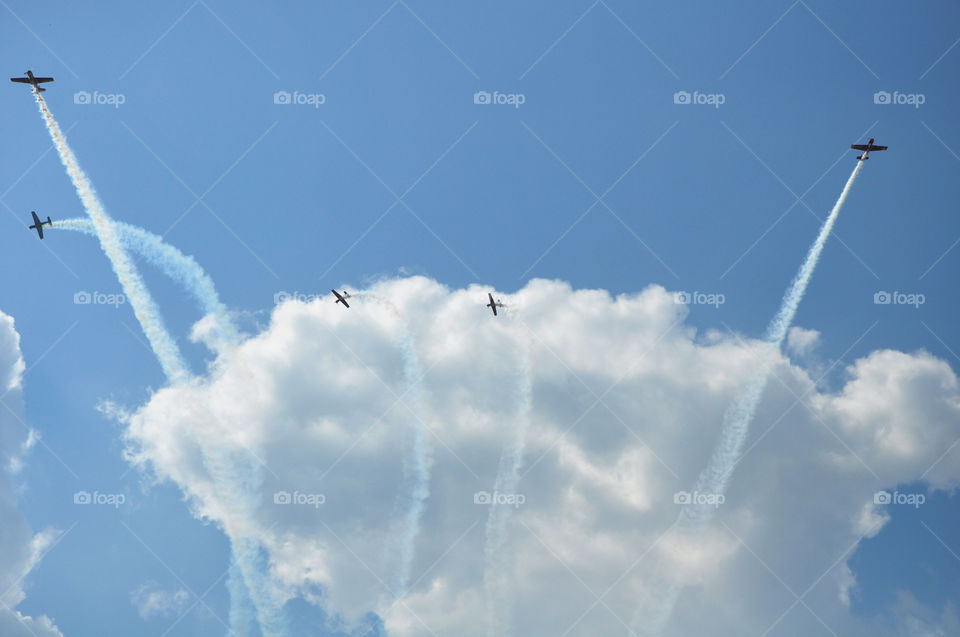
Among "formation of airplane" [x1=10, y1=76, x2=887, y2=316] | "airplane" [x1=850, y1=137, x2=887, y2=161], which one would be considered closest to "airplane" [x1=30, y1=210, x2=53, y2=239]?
"formation of airplane" [x1=10, y1=76, x2=887, y2=316]

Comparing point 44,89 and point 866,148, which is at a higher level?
point 866,148

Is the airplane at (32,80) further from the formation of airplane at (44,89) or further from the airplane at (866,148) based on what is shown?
the airplane at (866,148)

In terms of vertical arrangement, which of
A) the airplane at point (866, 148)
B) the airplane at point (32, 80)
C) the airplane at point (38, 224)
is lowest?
the airplane at point (38, 224)

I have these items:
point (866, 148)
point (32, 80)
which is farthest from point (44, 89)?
point (866, 148)

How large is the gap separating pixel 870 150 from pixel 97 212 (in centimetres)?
11207

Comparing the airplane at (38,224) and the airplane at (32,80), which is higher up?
the airplane at (32,80)

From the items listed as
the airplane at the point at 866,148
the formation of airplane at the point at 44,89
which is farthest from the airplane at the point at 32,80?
the airplane at the point at 866,148

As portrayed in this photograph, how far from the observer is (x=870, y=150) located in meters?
101

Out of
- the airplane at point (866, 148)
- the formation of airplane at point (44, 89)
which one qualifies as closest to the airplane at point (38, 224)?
the formation of airplane at point (44, 89)

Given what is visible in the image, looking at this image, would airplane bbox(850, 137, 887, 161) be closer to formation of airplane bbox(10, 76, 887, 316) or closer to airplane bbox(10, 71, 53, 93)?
formation of airplane bbox(10, 76, 887, 316)

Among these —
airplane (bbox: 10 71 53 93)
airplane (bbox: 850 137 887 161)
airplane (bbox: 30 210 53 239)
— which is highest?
airplane (bbox: 850 137 887 161)

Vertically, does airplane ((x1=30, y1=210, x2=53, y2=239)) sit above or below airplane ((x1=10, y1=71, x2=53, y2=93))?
below

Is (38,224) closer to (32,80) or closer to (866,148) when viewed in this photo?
(32,80)

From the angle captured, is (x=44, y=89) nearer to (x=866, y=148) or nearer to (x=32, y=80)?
(x=32, y=80)
